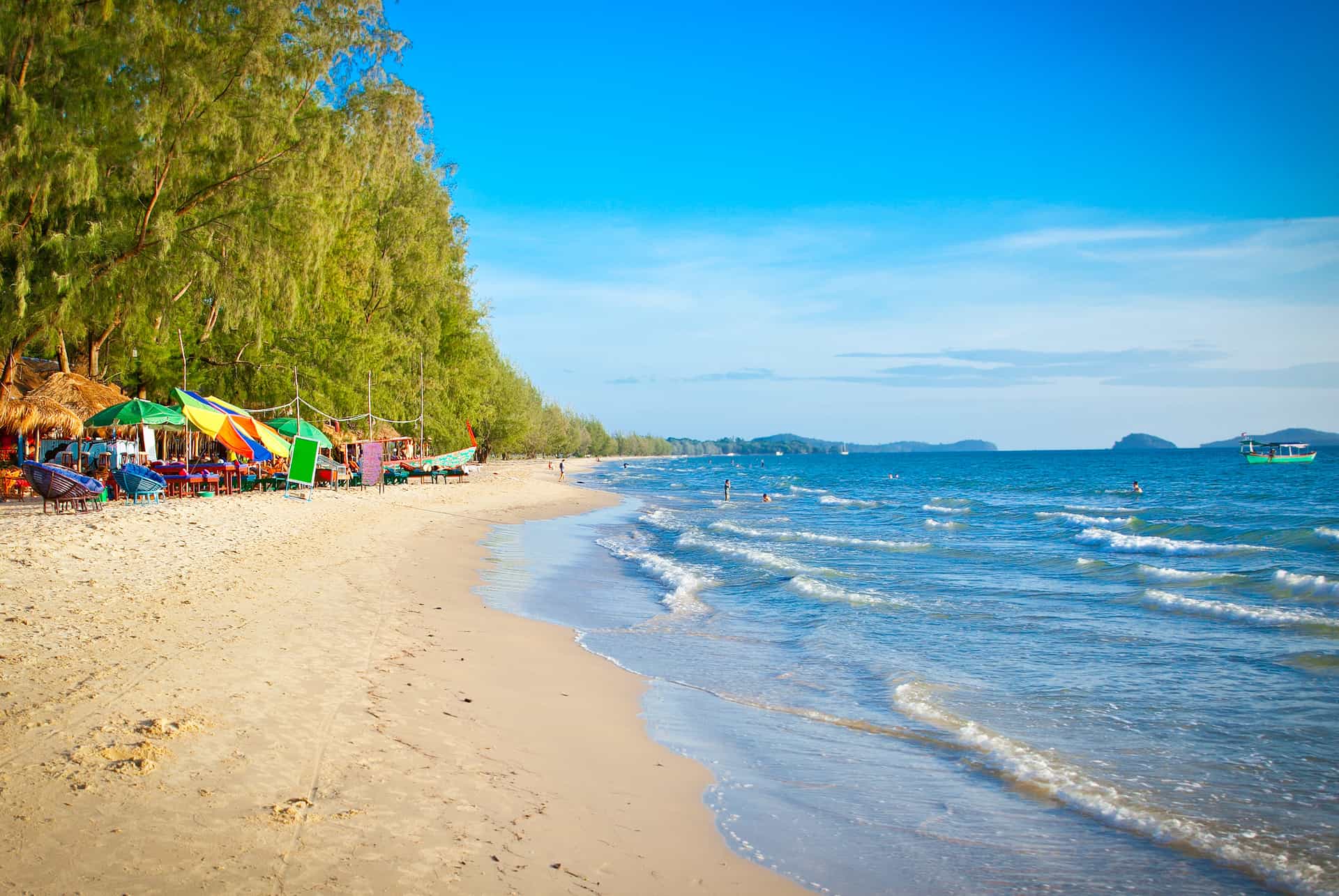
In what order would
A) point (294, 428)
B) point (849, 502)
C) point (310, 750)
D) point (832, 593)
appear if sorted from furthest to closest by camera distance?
point (849, 502) < point (294, 428) < point (832, 593) < point (310, 750)

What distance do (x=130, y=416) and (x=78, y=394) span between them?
7.87ft

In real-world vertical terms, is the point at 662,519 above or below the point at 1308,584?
below

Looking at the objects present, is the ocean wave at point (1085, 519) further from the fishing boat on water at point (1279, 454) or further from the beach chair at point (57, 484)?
the fishing boat on water at point (1279, 454)

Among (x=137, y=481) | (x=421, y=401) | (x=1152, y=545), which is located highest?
(x=421, y=401)

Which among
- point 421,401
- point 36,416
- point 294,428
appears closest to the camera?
point 36,416

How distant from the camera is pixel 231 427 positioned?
20656mm

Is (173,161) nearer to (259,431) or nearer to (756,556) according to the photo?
(259,431)

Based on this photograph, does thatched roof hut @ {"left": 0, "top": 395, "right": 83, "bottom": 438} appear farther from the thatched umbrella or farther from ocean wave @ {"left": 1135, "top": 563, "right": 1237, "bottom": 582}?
ocean wave @ {"left": 1135, "top": 563, "right": 1237, "bottom": 582}

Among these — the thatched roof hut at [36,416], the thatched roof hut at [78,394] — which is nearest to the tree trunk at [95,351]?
the thatched roof hut at [78,394]

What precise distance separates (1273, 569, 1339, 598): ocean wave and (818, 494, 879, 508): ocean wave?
22.6 meters

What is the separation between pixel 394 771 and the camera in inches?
185

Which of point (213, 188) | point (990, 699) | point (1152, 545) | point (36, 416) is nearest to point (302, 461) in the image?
point (36, 416)

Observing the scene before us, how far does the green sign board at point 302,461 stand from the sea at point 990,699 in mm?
6992

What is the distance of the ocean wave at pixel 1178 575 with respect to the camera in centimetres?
1505
